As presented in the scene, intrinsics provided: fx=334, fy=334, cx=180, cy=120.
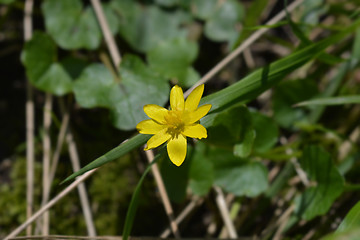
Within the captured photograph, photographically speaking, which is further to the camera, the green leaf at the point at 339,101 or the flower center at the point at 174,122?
the green leaf at the point at 339,101

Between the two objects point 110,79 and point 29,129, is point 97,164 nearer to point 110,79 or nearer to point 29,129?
point 110,79

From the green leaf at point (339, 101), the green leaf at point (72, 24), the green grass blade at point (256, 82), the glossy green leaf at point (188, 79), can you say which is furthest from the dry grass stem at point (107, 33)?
the green leaf at point (339, 101)

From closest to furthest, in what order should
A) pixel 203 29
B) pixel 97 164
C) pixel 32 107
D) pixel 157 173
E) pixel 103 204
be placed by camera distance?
pixel 97 164, pixel 157 173, pixel 103 204, pixel 32 107, pixel 203 29

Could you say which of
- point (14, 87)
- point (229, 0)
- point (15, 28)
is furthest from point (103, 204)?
point (229, 0)

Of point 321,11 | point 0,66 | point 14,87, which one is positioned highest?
point 0,66

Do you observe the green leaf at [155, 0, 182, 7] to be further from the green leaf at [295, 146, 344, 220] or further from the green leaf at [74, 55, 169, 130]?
the green leaf at [295, 146, 344, 220]

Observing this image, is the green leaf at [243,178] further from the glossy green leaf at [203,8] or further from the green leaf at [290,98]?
the glossy green leaf at [203,8]

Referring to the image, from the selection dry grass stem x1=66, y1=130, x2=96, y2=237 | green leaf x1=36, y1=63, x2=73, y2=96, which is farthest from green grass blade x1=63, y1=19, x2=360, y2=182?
green leaf x1=36, y1=63, x2=73, y2=96
